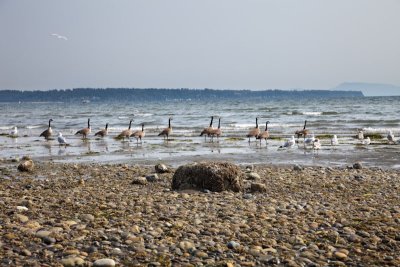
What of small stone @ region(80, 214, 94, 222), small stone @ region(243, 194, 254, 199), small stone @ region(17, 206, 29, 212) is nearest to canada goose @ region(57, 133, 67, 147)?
small stone @ region(243, 194, 254, 199)

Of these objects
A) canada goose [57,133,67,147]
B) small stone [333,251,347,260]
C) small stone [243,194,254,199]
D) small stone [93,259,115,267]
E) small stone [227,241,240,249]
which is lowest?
canada goose [57,133,67,147]

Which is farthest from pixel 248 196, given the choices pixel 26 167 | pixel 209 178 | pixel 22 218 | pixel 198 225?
pixel 26 167

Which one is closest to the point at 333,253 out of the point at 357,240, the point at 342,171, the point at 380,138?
the point at 357,240

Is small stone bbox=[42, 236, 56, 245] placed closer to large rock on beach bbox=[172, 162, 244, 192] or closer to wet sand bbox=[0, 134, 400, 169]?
large rock on beach bbox=[172, 162, 244, 192]

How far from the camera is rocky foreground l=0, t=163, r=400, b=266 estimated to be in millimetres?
6367

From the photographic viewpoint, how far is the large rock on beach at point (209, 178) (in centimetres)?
1118

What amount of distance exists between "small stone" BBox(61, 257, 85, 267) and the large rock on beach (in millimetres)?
5430

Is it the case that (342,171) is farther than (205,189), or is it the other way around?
(342,171)

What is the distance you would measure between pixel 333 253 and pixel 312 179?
695cm

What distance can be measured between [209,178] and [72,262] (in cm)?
560

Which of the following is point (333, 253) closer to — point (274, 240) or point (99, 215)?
point (274, 240)

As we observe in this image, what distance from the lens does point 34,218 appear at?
7902mm

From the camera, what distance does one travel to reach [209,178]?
11188 mm

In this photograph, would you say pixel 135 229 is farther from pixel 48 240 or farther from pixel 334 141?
pixel 334 141
